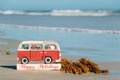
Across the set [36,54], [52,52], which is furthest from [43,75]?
[52,52]

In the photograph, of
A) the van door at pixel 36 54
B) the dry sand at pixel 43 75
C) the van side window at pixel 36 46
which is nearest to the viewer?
the dry sand at pixel 43 75

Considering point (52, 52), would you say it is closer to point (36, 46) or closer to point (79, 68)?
point (36, 46)

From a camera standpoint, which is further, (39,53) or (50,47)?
(50,47)

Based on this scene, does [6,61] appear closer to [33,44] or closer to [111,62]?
[33,44]

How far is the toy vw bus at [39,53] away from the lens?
13234 millimetres

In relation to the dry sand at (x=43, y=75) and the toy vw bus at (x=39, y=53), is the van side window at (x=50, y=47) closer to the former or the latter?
the toy vw bus at (x=39, y=53)

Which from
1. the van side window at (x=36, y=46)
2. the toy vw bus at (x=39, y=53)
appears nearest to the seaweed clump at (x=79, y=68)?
the toy vw bus at (x=39, y=53)

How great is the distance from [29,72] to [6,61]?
3.03 meters

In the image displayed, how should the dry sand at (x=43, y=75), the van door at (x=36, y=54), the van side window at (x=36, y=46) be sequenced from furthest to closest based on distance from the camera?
the van side window at (x=36, y=46) → the van door at (x=36, y=54) → the dry sand at (x=43, y=75)

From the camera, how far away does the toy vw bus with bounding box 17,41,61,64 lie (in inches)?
521

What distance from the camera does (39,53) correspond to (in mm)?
13258

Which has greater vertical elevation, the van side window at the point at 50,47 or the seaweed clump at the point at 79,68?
the van side window at the point at 50,47

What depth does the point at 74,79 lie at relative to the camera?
40.2 feet

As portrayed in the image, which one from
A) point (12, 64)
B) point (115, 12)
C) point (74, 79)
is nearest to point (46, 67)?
point (74, 79)
